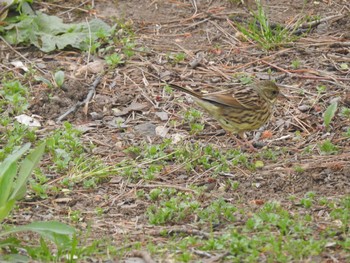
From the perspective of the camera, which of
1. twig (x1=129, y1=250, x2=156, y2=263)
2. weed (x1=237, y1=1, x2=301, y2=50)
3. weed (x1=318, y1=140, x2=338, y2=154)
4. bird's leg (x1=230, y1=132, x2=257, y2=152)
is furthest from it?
weed (x1=237, y1=1, x2=301, y2=50)

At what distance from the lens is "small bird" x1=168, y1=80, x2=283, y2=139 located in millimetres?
7734

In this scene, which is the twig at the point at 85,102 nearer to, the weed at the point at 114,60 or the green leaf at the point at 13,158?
the weed at the point at 114,60

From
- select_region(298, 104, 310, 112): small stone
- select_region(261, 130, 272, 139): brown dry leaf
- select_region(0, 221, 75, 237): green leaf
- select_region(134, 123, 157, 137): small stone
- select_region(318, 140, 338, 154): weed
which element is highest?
select_region(0, 221, 75, 237): green leaf

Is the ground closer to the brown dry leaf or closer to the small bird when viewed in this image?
the brown dry leaf

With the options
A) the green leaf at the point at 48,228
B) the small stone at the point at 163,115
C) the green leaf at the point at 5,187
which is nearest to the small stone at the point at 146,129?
the small stone at the point at 163,115

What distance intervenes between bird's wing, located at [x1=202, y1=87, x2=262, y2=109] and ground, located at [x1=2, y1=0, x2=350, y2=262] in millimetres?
316

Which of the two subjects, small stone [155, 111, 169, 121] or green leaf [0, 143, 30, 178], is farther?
small stone [155, 111, 169, 121]

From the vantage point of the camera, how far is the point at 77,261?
5.37 m

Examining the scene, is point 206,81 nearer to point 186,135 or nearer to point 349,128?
point 186,135

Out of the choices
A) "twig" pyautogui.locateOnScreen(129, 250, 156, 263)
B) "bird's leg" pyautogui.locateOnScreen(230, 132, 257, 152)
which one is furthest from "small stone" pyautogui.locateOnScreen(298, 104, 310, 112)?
"twig" pyautogui.locateOnScreen(129, 250, 156, 263)

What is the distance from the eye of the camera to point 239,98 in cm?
791

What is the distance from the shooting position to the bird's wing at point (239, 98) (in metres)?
7.75

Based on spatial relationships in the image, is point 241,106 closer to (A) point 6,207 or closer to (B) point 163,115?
(B) point 163,115

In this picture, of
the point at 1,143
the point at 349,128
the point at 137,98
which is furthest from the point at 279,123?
the point at 1,143
